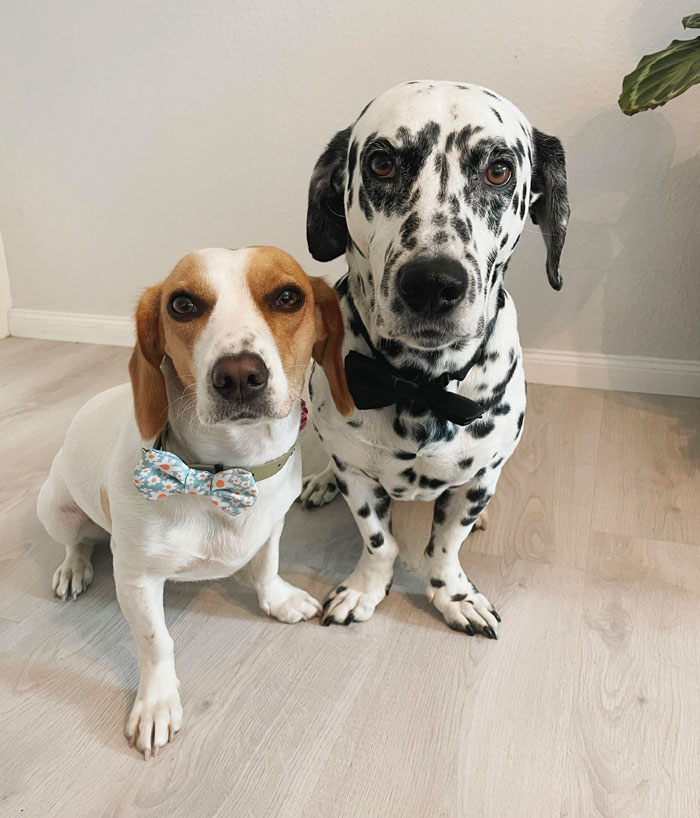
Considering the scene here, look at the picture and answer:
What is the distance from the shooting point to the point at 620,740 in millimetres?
1160

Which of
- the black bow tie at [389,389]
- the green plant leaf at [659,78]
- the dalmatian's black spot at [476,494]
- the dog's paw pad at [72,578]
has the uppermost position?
the green plant leaf at [659,78]

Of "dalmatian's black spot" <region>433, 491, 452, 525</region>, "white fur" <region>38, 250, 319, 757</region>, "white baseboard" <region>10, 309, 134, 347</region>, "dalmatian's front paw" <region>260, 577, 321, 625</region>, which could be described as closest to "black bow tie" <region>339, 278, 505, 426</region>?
"white fur" <region>38, 250, 319, 757</region>

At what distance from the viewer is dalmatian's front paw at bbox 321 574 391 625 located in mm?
1424

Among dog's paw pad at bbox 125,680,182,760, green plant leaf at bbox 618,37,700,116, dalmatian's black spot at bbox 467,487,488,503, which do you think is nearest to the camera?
dog's paw pad at bbox 125,680,182,760

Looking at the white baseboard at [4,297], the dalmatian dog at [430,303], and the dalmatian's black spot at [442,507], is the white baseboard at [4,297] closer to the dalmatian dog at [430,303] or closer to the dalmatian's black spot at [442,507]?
the dalmatian dog at [430,303]

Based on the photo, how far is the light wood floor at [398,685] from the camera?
1078 mm

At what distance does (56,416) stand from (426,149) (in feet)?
5.72

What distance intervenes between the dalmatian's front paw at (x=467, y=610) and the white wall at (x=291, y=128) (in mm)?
1174

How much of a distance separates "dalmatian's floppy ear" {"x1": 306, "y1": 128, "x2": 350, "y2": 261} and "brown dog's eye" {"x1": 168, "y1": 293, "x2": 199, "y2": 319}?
1.36 ft

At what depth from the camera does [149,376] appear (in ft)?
3.43

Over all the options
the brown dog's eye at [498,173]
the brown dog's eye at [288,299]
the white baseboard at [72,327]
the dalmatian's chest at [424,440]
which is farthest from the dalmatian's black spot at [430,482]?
the white baseboard at [72,327]

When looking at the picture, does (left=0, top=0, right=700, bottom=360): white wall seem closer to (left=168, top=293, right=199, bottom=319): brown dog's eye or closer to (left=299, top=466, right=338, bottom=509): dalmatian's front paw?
(left=299, top=466, right=338, bottom=509): dalmatian's front paw

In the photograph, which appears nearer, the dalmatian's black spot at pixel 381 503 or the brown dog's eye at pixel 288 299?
the brown dog's eye at pixel 288 299

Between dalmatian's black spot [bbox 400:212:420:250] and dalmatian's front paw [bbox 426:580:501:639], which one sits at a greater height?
dalmatian's black spot [bbox 400:212:420:250]
